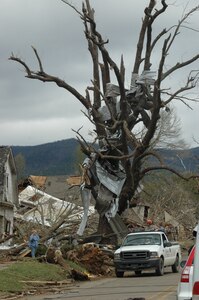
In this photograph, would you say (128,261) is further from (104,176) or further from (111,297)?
(104,176)

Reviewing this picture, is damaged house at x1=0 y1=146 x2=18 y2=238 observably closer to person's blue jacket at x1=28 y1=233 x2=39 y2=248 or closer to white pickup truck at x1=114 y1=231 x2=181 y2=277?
person's blue jacket at x1=28 y1=233 x2=39 y2=248

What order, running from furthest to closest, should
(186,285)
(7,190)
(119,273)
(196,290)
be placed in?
1. (7,190)
2. (119,273)
3. (186,285)
4. (196,290)

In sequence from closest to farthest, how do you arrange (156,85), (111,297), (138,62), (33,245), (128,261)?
(111,297)
(128,261)
(33,245)
(156,85)
(138,62)

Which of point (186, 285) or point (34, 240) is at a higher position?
point (186, 285)

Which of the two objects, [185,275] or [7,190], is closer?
[185,275]

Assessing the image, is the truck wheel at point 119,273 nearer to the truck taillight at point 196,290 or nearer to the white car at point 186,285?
the white car at point 186,285

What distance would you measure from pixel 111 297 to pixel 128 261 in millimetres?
7878

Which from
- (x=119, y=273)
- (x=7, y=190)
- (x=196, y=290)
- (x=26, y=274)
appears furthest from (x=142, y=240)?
(x=196, y=290)

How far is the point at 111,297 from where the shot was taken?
17656mm

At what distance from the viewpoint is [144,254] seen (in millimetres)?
25281

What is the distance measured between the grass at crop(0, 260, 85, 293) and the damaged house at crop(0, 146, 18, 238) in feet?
53.5

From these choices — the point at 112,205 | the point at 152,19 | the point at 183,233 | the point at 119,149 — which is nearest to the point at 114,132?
the point at 119,149

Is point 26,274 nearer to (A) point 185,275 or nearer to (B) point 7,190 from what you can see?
(A) point 185,275

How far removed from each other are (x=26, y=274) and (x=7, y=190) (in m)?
21.8
